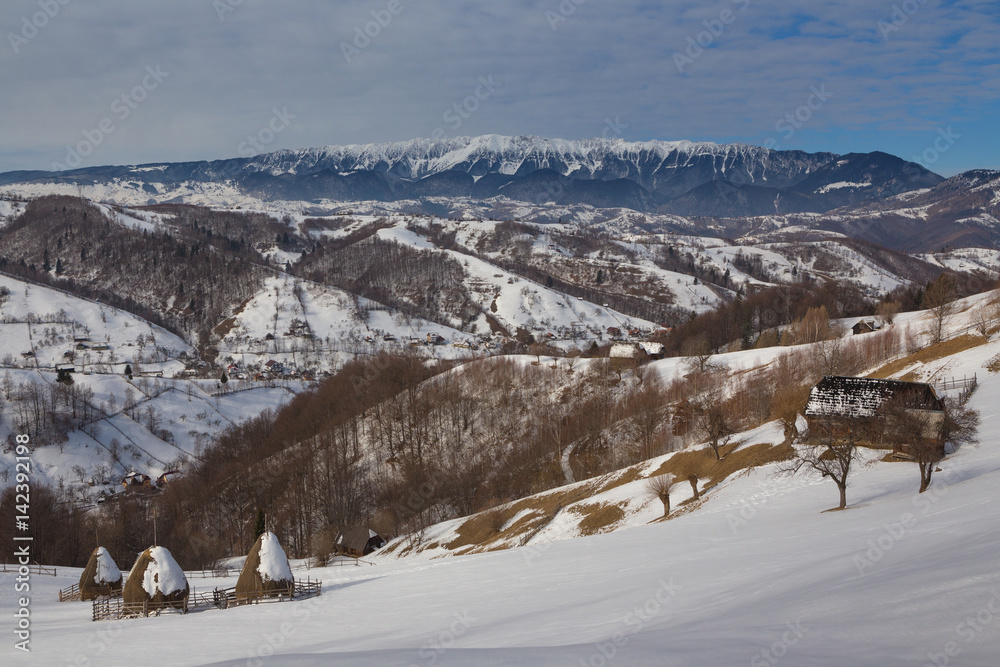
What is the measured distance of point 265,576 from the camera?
3234 cm

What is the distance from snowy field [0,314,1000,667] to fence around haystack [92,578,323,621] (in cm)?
141

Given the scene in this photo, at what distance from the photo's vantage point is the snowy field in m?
9.35

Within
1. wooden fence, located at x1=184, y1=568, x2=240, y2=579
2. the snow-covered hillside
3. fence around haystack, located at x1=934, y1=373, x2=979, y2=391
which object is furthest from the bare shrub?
the snow-covered hillside

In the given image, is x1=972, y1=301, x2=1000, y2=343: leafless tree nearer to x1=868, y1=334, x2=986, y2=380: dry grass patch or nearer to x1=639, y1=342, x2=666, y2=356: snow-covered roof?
x1=868, y1=334, x2=986, y2=380: dry grass patch

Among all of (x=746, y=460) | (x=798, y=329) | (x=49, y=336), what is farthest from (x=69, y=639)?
(x=49, y=336)

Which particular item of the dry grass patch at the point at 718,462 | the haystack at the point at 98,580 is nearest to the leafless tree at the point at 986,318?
the dry grass patch at the point at 718,462

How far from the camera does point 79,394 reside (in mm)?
117188

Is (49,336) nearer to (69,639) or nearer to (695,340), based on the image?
(695,340)

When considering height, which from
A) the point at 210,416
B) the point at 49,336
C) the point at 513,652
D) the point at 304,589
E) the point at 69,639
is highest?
the point at 49,336

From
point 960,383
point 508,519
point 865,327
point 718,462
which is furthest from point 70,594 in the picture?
point 865,327

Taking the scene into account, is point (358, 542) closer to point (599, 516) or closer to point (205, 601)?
point (599, 516)

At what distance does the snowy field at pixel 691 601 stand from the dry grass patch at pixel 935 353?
876 inches

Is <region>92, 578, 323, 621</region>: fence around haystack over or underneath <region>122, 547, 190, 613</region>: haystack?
underneath

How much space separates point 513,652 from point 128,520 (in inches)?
2913
